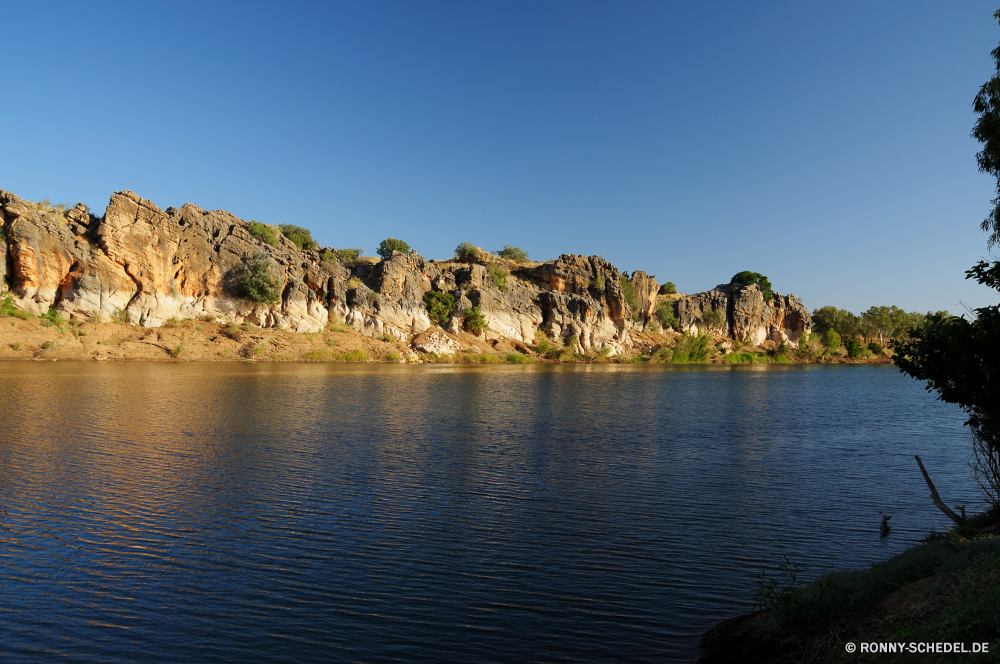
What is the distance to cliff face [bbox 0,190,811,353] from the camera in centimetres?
7369

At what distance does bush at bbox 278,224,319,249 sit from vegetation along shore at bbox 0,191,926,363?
1.86 feet

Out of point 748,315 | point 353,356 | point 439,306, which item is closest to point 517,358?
point 439,306

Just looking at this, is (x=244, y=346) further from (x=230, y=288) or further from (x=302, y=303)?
(x=302, y=303)

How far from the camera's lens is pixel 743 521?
582 inches

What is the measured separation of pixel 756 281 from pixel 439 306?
101 meters

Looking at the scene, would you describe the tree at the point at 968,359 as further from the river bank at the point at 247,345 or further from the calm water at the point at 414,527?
the river bank at the point at 247,345

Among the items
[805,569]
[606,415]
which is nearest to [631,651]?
[805,569]

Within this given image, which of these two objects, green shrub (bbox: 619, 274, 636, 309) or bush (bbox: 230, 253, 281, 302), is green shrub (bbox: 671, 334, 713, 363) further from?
bush (bbox: 230, 253, 281, 302)

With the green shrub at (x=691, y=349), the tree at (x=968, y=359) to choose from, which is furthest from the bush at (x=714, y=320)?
the tree at (x=968, y=359)

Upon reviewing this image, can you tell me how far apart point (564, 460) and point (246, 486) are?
11048mm

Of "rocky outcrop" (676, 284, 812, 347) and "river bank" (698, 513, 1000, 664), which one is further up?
"rocky outcrop" (676, 284, 812, 347)

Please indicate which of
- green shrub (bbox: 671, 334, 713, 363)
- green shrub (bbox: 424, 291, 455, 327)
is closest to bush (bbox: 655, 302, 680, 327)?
green shrub (bbox: 671, 334, 713, 363)

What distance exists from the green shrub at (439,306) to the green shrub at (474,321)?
324cm

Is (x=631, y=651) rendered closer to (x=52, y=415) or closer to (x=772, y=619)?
(x=772, y=619)
